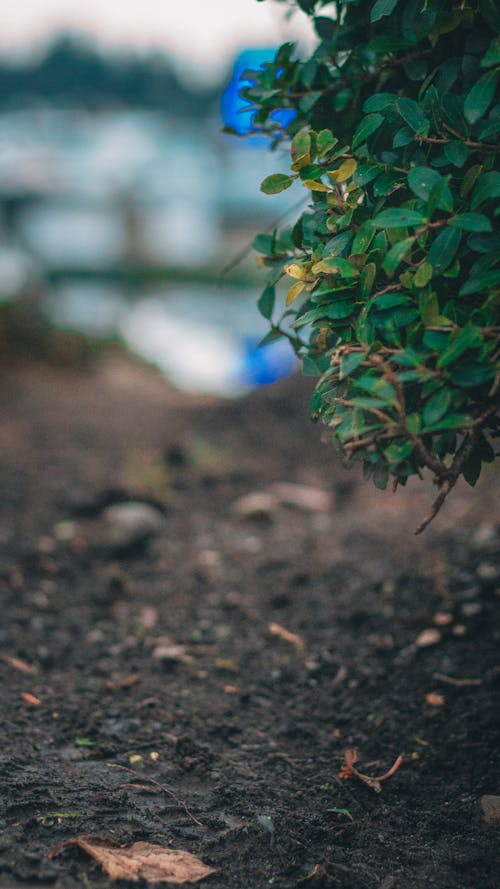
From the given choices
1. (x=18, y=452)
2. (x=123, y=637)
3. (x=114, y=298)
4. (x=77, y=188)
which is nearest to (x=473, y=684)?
(x=123, y=637)

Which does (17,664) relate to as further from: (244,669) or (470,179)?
(470,179)

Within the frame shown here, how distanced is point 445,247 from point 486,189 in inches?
5.4

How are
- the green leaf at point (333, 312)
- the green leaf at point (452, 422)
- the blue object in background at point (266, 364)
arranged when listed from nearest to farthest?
1. the green leaf at point (452, 422)
2. the green leaf at point (333, 312)
3. the blue object in background at point (266, 364)

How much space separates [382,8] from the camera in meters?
1.52

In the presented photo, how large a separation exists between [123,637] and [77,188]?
16.0m

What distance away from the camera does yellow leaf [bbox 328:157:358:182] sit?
1.57m

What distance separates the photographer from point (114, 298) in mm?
12766

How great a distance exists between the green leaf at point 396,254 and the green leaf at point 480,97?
0.29 meters

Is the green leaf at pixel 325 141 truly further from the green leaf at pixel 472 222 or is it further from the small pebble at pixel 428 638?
the small pebble at pixel 428 638

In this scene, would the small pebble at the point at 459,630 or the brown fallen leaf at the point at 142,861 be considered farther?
the small pebble at the point at 459,630

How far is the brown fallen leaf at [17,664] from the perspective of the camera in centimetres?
244

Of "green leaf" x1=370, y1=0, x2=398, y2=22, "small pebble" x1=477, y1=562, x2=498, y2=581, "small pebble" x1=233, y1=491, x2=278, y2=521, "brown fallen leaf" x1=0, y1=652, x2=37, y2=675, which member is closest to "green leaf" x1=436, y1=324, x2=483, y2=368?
"green leaf" x1=370, y1=0, x2=398, y2=22

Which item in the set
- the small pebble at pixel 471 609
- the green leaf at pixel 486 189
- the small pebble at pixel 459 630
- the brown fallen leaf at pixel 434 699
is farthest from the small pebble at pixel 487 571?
the green leaf at pixel 486 189

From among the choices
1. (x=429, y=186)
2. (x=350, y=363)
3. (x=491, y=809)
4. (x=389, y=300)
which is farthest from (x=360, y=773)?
(x=429, y=186)
